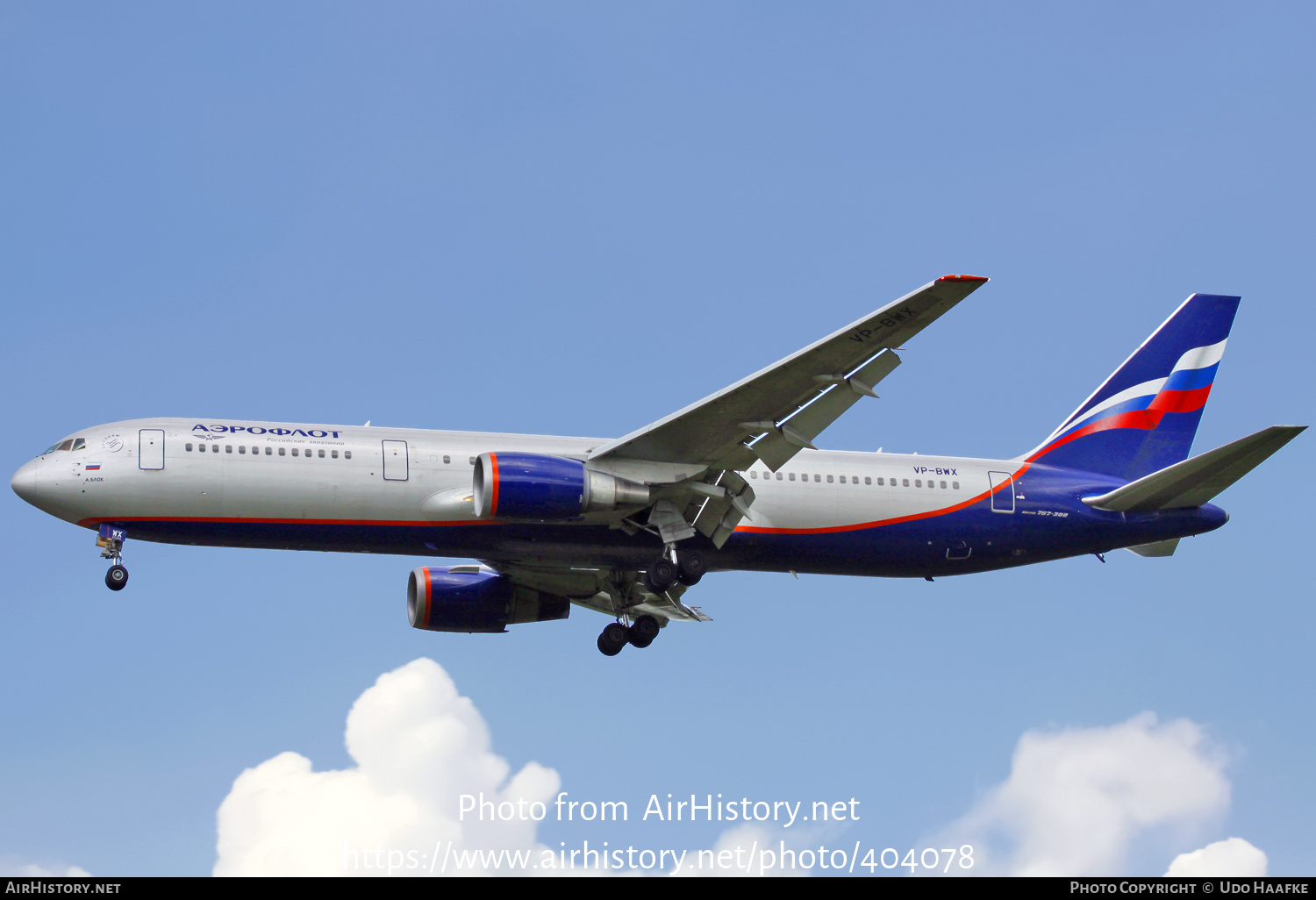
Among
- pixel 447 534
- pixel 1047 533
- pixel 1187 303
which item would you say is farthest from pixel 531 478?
pixel 1187 303

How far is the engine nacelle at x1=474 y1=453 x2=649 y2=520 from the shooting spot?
28422 millimetres

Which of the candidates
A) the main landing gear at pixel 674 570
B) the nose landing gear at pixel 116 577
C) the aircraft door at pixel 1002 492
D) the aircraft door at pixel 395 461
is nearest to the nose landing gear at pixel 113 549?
the nose landing gear at pixel 116 577

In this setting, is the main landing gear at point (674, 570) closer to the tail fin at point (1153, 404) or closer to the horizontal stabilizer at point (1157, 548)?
the tail fin at point (1153, 404)

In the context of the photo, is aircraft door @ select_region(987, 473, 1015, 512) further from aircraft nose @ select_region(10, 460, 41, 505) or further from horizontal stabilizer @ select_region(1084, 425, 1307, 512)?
aircraft nose @ select_region(10, 460, 41, 505)

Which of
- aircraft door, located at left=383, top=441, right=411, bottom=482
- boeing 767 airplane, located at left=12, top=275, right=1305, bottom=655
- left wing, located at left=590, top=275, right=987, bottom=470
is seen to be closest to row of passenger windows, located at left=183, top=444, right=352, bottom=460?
boeing 767 airplane, located at left=12, top=275, right=1305, bottom=655

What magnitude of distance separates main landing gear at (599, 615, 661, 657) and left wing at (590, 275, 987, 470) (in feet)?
18.8

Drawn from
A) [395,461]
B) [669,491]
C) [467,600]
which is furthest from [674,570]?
[467,600]

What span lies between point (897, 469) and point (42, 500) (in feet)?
59.8

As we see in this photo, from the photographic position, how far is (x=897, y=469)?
108 feet

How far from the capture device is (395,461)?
29.8 meters

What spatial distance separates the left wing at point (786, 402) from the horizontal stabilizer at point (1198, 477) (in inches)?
318

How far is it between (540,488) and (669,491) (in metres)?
3.11

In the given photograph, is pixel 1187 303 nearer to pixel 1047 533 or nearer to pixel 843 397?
pixel 1047 533

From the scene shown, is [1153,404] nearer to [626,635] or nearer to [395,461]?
[626,635]
